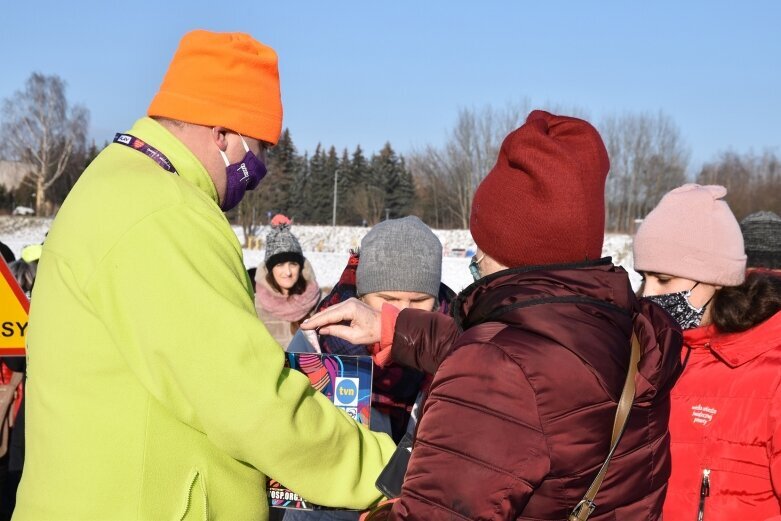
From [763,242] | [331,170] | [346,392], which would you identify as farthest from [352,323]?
[331,170]

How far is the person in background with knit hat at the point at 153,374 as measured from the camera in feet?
5.66

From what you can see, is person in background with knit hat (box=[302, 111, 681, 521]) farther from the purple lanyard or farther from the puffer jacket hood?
the purple lanyard

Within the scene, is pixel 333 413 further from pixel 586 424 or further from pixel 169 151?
pixel 169 151

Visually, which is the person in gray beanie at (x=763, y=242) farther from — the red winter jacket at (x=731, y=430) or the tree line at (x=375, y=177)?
the tree line at (x=375, y=177)

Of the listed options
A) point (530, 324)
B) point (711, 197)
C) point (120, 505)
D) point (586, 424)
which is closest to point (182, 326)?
point (120, 505)

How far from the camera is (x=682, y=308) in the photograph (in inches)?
121

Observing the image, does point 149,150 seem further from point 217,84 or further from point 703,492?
point 703,492

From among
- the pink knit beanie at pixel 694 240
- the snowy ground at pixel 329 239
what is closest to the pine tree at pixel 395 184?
the snowy ground at pixel 329 239

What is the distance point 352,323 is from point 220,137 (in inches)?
32.4

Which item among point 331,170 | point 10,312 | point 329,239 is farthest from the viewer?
point 331,170

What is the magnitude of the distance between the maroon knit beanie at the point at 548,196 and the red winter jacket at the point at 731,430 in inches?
41.9

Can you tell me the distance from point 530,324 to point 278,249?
525cm

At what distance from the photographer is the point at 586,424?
1.74 meters

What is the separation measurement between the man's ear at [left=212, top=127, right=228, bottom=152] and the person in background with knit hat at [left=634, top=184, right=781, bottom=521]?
177 centimetres
